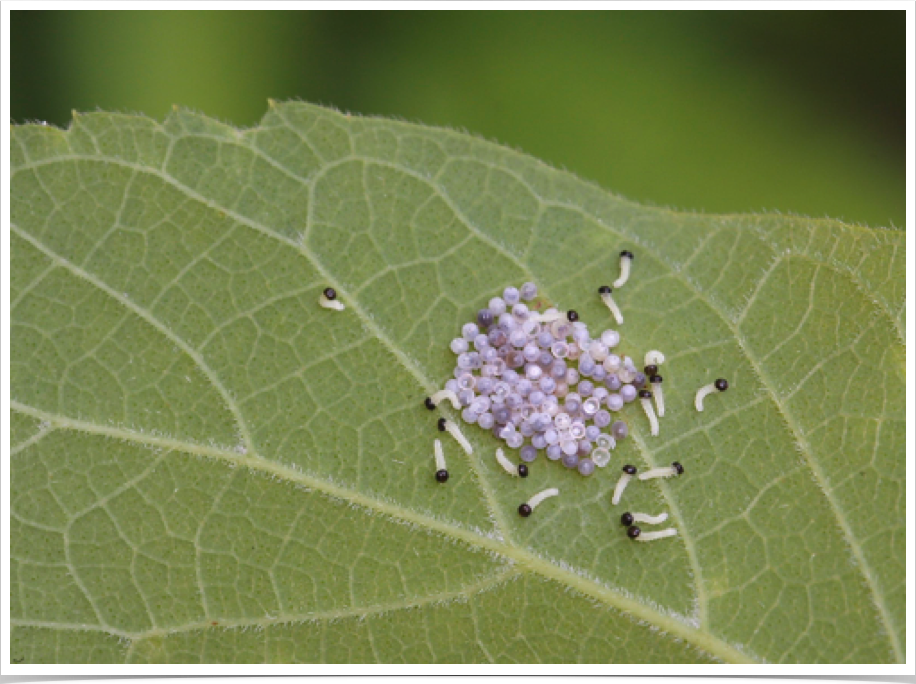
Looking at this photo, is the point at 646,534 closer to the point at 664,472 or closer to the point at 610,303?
the point at 664,472

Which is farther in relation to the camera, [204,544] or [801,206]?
[801,206]

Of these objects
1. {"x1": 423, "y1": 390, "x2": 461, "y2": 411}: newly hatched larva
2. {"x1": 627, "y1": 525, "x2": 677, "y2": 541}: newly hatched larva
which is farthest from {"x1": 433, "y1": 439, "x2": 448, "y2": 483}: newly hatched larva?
{"x1": 627, "y1": 525, "x2": 677, "y2": 541}: newly hatched larva

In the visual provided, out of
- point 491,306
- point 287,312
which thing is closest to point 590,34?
point 491,306

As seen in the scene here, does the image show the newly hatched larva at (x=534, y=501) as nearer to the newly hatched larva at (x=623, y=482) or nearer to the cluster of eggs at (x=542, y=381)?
the cluster of eggs at (x=542, y=381)

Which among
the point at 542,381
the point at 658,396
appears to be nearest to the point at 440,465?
the point at 542,381

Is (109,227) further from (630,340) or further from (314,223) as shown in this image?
(630,340)

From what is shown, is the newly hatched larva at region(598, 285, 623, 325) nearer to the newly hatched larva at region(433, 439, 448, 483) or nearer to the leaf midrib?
the newly hatched larva at region(433, 439, 448, 483)
